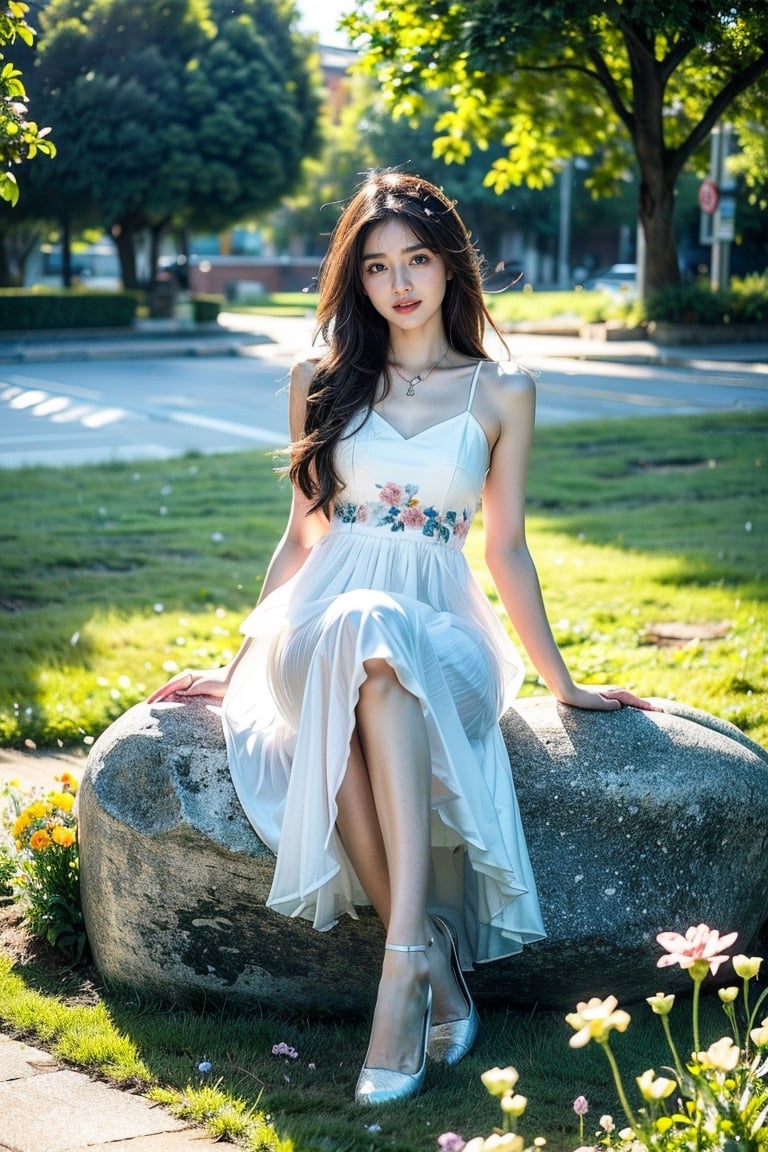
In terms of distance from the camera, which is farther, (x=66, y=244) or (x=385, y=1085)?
(x=66, y=244)

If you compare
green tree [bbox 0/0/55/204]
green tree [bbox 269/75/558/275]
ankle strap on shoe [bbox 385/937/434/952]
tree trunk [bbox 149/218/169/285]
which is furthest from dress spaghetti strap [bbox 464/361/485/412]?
green tree [bbox 269/75/558/275]

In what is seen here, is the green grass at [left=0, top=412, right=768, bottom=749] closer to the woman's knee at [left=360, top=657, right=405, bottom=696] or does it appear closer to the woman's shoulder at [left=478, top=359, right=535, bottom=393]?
the woman's shoulder at [left=478, top=359, right=535, bottom=393]

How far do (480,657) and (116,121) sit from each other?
→ 85.7 feet

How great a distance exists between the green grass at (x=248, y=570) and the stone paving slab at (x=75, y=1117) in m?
2.07

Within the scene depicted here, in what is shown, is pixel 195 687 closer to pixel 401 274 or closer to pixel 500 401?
pixel 500 401

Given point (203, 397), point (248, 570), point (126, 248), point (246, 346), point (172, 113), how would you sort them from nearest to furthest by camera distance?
point (248, 570), point (203, 397), point (246, 346), point (172, 113), point (126, 248)

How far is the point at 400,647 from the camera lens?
9.45ft

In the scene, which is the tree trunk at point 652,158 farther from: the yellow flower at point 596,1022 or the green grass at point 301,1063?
the yellow flower at point 596,1022

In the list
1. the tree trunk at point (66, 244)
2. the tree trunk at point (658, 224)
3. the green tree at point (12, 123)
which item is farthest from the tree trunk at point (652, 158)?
the tree trunk at point (66, 244)

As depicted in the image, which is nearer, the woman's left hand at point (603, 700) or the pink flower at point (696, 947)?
the pink flower at point (696, 947)

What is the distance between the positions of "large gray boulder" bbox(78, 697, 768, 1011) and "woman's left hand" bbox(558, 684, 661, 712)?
18cm

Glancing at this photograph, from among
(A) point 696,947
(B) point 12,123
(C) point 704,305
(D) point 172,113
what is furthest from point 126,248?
(A) point 696,947

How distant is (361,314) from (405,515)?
1.92 ft

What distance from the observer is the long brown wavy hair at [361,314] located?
357 centimetres
